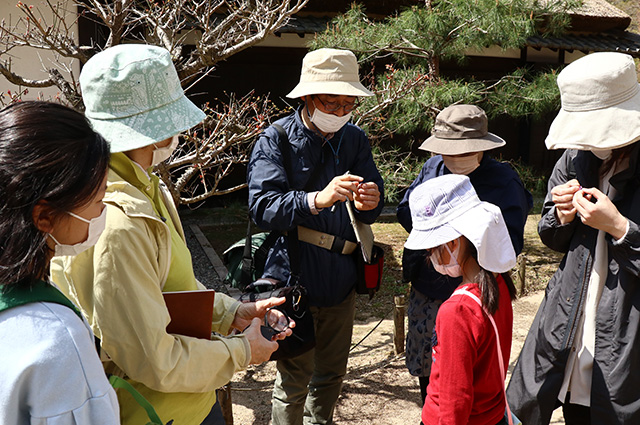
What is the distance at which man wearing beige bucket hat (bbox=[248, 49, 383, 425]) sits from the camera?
2.67m

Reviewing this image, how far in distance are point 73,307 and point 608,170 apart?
6.76 ft

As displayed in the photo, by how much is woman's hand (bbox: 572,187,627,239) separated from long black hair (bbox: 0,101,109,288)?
5.77ft

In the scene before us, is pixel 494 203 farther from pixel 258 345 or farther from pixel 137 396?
pixel 137 396

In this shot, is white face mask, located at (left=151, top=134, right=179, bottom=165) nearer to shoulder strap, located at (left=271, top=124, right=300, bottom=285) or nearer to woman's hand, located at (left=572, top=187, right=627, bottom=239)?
shoulder strap, located at (left=271, top=124, right=300, bottom=285)

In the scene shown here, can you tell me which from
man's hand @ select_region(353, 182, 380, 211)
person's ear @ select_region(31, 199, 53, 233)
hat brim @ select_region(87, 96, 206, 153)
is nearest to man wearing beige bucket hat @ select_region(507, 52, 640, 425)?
man's hand @ select_region(353, 182, 380, 211)

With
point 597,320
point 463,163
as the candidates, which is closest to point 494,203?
point 463,163

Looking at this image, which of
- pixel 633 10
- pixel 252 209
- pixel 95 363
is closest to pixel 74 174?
pixel 95 363

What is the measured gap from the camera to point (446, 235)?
1909 millimetres

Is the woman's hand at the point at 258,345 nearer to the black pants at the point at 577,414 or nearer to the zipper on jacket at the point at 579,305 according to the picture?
the zipper on jacket at the point at 579,305

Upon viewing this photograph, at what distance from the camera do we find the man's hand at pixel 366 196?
8.64 ft

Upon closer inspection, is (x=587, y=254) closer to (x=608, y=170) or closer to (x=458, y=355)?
(x=608, y=170)

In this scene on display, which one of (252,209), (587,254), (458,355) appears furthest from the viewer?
(252,209)

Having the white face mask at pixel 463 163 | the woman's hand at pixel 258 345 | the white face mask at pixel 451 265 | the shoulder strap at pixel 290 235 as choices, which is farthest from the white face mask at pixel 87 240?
the white face mask at pixel 463 163

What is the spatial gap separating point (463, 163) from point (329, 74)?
809mm
